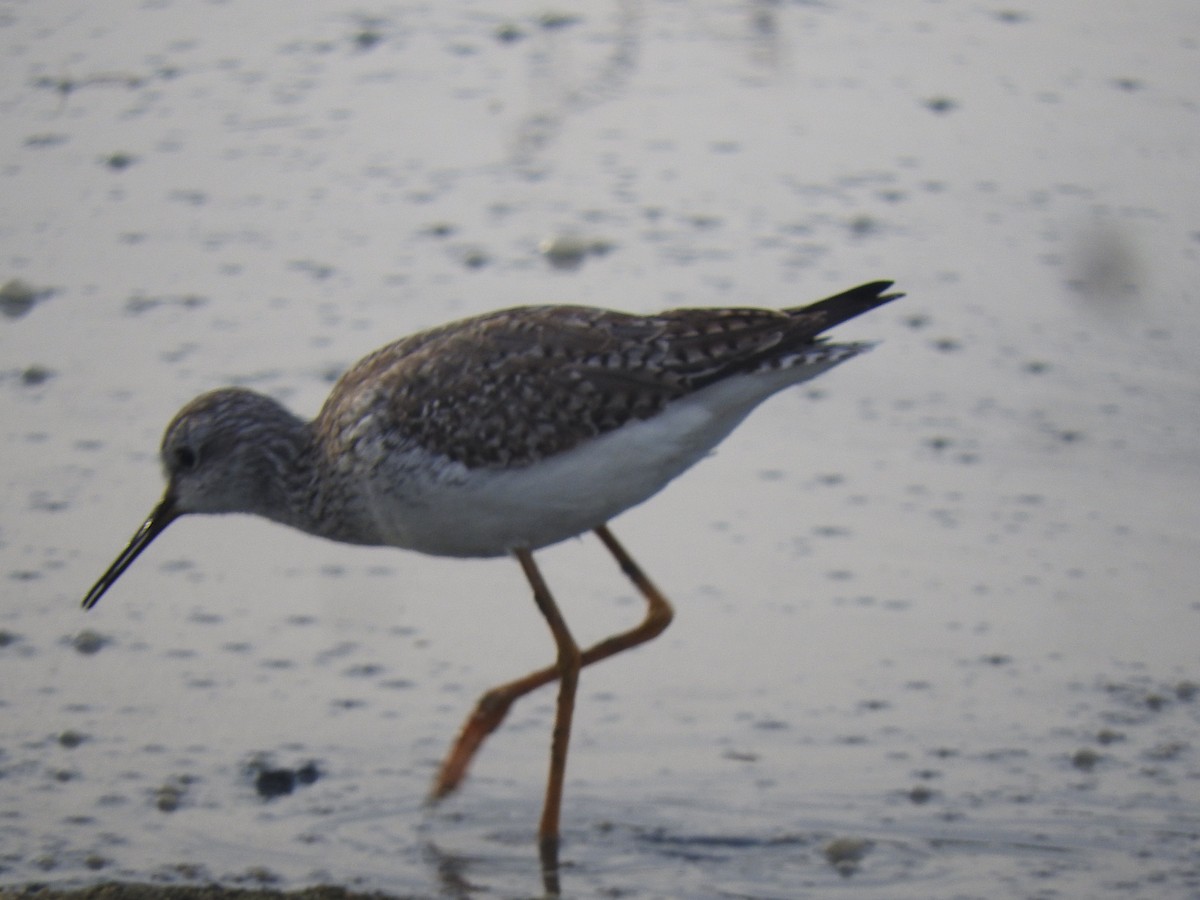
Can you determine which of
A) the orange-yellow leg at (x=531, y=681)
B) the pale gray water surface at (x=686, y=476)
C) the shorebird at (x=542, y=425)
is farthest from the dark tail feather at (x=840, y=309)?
the pale gray water surface at (x=686, y=476)

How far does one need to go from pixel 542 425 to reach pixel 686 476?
1.87 m

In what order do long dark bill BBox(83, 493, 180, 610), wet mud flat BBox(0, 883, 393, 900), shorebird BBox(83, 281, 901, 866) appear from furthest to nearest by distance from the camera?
long dark bill BBox(83, 493, 180, 610)
shorebird BBox(83, 281, 901, 866)
wet mud flat BBox(0, 883, 393, 900)

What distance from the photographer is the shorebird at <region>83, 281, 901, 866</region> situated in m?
5.58

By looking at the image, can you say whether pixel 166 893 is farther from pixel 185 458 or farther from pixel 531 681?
pixel 185 458

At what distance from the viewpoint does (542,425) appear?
5.61 meters

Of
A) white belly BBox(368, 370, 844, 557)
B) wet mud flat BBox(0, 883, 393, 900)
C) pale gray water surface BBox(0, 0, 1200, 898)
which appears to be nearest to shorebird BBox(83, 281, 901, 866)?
white belly BBox(368, 370, 844, 557)

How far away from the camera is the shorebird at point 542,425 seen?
558cm

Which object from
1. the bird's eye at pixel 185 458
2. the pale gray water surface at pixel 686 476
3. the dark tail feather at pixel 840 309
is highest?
the dark tail feather at pixel 840 309

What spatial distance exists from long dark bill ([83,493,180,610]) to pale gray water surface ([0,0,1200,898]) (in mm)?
288

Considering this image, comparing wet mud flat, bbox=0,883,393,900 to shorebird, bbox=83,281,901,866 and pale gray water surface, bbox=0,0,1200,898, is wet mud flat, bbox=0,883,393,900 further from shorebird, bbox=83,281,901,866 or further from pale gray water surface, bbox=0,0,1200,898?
shorebird, bbox=83,281,901,866

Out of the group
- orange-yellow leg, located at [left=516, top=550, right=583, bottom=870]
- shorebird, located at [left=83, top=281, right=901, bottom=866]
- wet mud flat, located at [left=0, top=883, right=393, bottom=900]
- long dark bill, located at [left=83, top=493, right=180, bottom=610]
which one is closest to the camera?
wet mud flat, located at [left=0, top=883, right=393, bottom=900]

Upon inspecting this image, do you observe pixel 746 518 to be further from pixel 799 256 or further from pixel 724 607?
pixel 799 256

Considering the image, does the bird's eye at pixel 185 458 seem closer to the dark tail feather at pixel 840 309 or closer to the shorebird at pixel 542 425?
the shorebird at pixel 542 425

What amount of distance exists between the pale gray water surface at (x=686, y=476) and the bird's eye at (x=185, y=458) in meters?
0.58
